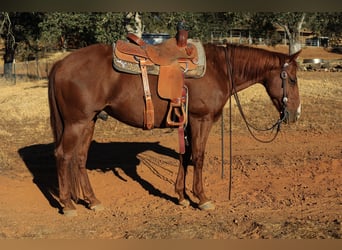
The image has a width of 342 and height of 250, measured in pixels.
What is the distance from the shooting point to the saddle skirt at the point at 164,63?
481cm

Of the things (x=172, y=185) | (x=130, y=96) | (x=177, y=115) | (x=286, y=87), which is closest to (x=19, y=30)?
(x=172, y=185)

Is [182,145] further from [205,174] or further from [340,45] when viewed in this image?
[340,45]

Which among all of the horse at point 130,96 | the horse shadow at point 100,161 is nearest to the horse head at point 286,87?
the horse at point 130,96

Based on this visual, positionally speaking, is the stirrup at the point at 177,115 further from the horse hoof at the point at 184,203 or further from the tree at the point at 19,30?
the tree at the point at 19,30

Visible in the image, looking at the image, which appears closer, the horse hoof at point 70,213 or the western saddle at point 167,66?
the western saddle at point 167,66

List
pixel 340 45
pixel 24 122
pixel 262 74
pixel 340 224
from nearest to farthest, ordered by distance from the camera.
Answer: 1. pixel 340 224
2. pixel 262 74
3. pixel 24 122
4. pixel 340 45

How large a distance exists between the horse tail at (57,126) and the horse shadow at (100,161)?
46cm

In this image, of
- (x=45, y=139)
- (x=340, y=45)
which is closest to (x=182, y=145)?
(x=45, y=139)

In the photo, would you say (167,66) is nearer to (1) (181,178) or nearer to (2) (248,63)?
(2) (248,63)

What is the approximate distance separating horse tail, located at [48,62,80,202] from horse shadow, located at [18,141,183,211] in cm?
46

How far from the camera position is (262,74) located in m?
5.28

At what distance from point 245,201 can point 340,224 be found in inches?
54.3

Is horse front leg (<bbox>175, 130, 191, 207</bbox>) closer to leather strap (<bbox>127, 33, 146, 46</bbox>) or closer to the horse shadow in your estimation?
the horse shadow

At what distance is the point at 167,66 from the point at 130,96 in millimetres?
556
